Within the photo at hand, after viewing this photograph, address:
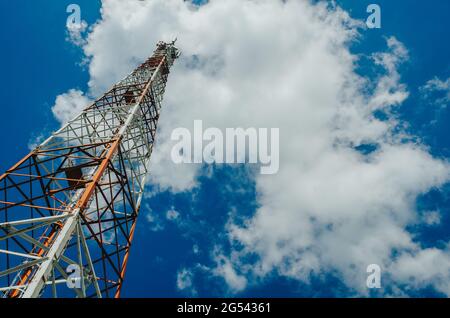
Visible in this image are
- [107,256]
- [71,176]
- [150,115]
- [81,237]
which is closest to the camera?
[81,237]

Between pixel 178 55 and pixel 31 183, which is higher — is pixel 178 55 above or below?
above

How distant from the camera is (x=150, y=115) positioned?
2555 centimetres

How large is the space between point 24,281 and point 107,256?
3.24m

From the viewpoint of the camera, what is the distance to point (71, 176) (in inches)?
704
